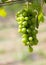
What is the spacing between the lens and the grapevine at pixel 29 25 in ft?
2.02

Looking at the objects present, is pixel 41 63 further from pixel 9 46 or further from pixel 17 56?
pixel 9 46

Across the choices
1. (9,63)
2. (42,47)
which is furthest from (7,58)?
(42,47)

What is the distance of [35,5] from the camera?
0.66 metres

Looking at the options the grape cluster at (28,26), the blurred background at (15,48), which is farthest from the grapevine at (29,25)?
the blurred background at (15,48)

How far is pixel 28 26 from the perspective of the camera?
64 cm

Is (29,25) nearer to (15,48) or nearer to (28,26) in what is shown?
(28,26)

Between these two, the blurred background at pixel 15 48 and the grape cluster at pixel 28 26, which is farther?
the blurred background at pixel 15 48

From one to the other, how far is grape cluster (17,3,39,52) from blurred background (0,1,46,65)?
8.35ft

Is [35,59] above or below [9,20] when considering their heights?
below

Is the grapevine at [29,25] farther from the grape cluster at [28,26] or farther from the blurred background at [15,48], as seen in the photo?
the blurred background at [15,48]

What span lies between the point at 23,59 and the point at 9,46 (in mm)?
401

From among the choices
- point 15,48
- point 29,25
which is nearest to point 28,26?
point 29,25

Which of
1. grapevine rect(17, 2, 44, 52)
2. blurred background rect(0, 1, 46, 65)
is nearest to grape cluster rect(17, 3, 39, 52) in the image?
grapevine rect(17, 2, 44, 52)

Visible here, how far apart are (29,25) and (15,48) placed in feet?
10.4
